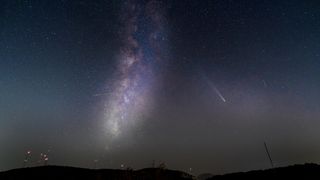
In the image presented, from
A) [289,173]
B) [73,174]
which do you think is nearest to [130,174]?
[73,174]

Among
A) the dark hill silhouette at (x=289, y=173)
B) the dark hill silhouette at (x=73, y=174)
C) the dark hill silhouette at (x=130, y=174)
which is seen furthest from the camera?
the dark hill silhouette at (x=73, y=174)

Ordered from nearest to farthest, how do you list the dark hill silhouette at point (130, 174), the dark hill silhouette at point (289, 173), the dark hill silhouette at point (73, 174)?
the dark hill silhouette at point (289, 173) < the dark hill silhouette at point (130, 174) < the dark hill silhouette at point (73, 174)

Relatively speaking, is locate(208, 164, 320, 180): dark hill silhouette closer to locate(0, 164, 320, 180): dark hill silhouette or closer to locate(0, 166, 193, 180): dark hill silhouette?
locate(0, 164, 320, 180): dark hill silhouette

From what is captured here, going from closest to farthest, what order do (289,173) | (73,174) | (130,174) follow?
(289,173) < (130,174) < (73,174)

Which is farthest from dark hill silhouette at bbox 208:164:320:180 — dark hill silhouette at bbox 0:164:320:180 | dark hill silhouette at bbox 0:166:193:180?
dark hill silhouette at bbox 0:166:193:180

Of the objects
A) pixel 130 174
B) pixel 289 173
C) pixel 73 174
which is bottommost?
pixel 289 173

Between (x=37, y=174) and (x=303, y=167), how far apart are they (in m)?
34.2

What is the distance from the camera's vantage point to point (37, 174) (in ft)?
133

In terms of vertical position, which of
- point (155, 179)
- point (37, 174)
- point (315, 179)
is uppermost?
point (37, 174)

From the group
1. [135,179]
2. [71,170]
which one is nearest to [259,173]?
[135,179]

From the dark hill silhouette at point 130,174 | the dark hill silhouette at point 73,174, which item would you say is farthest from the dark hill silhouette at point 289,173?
the dark hill silhouette at point 73,174

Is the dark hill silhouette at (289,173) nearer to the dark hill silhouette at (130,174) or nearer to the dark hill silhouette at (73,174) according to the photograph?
the dark hill silhouette at (130,174)

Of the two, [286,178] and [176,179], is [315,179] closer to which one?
[286,178]

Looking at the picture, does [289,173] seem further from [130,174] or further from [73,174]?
[73,174]
